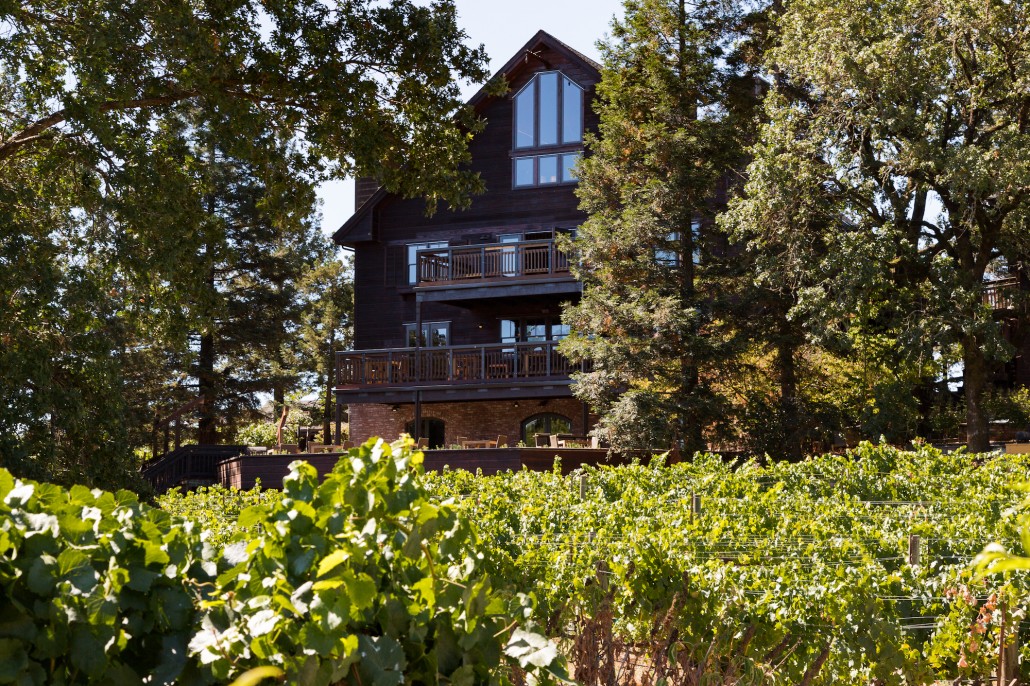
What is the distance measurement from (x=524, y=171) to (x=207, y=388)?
15322mm

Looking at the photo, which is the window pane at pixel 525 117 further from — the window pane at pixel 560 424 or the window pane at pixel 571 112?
the window pane at pixel 560 424

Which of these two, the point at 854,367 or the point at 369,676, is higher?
the point at 854,367

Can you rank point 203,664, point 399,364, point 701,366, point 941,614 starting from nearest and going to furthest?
point 203,664
point 941,614
point 701,366
point 399,364

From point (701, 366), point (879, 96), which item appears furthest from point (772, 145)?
point (701, 366)

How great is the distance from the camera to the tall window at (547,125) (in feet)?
108

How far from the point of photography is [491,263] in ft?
101

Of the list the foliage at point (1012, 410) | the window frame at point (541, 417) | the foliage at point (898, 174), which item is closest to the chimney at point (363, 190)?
the window frame at point (541, 417)

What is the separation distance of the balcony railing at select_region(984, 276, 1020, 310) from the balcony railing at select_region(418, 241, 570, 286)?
A: 10868mm

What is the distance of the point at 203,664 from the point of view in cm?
259

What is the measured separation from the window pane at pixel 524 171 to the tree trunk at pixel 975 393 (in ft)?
47.2

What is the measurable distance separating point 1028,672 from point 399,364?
25082mm

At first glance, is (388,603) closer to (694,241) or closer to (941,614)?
(941,614)

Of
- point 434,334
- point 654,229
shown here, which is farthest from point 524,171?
point 654,229

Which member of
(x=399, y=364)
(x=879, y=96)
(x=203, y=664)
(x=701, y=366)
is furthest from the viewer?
(x=399, y=364)
